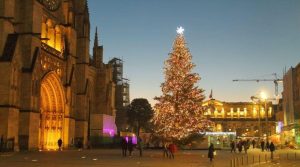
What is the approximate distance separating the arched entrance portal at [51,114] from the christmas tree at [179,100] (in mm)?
11347

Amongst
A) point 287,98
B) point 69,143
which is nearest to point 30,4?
point 69,143

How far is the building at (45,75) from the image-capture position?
132 feet

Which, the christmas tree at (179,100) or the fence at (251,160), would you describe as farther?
the christmas tree at (179,100)

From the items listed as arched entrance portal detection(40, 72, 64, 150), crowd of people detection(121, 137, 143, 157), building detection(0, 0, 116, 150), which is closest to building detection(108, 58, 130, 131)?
building detection(0, 0, 116, 150)

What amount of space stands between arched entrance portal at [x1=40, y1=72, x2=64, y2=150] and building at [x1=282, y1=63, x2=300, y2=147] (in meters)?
41.8

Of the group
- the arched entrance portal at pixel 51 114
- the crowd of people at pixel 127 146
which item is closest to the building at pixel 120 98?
the arched entrance portal at pixel 51 114

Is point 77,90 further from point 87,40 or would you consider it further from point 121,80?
point 121,80

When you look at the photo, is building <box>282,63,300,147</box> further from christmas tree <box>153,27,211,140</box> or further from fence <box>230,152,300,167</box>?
fence <box>230,152,300,167</box>

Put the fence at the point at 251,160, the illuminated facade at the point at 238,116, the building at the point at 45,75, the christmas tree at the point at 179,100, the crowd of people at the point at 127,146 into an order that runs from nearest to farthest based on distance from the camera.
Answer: the fence at the point at 251,160, the crowd of people at the point at 127,146, the building at the point at 45,75, the christmas tree at the point at 179,100, the illuminated facade at the point at 238,116

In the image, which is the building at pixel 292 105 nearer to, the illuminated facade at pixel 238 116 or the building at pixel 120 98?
the building at pixel 120 98

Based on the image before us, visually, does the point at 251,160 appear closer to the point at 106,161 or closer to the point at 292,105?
the point at 106,161

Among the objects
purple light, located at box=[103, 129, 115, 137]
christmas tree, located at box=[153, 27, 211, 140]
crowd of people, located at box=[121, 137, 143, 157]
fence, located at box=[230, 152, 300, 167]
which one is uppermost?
christmas tree, located at box=[153, 27, 211, 140]

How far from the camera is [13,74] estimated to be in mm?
40281

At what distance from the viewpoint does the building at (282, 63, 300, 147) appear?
75812 mm
